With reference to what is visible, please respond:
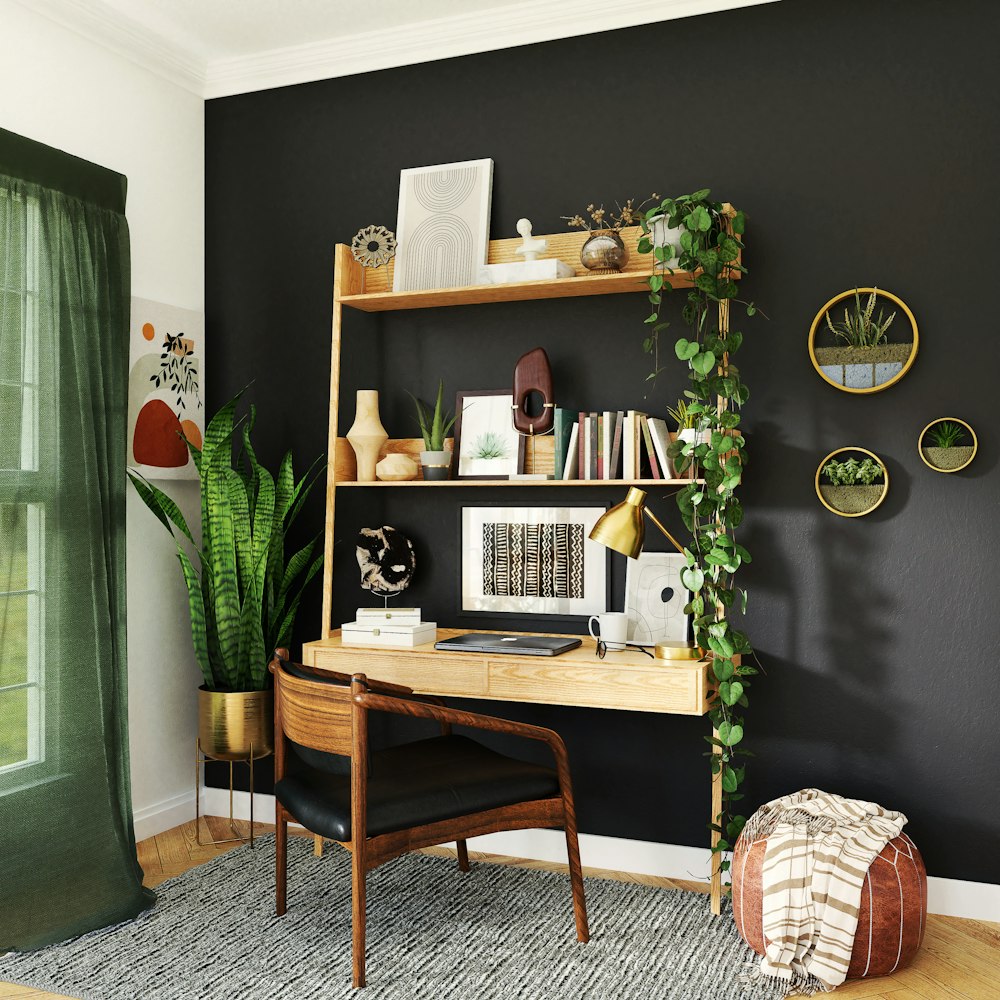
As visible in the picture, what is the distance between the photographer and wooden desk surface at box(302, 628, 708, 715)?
2.93 metres

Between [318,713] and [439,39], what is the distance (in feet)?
7.96

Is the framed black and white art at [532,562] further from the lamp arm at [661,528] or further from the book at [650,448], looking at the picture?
the book at [650,448]

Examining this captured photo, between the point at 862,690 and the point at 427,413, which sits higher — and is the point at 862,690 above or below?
below

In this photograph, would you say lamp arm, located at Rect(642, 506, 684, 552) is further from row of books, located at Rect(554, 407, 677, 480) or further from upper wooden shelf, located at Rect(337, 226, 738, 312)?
upper wooden shelf, located at Rect(337, 226, 738, 312)

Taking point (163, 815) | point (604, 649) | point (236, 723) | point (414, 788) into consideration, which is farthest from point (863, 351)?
point (163, 815)

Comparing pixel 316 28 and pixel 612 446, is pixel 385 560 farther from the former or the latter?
pixel 316 28

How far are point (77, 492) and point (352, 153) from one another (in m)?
1.63

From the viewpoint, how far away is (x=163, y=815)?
3768 millimetres

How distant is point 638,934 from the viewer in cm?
287

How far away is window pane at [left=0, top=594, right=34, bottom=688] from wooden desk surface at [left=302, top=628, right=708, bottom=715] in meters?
0.87

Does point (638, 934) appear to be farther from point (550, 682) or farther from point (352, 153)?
point (352, 153)

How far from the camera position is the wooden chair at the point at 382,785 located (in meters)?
2.55

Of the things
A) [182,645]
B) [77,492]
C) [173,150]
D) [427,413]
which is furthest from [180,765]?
[173,150]

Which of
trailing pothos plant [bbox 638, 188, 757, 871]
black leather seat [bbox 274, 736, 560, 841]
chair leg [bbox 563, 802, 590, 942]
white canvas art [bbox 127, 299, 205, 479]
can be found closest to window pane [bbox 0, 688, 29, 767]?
black leather seat [bbox 274, 736, 560, 841]
